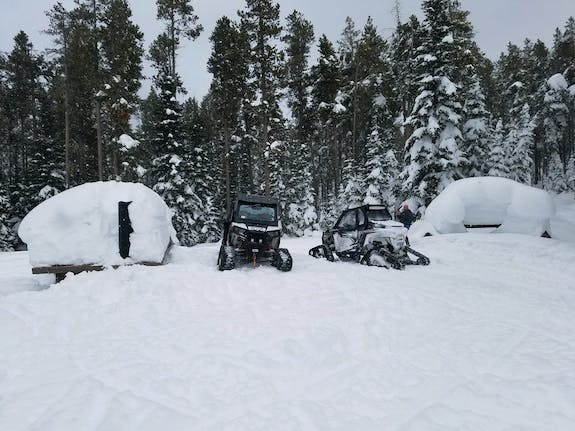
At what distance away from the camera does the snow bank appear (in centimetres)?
802

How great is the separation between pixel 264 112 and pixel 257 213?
43.3 feet

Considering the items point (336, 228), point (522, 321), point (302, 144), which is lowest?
point (522, 321)

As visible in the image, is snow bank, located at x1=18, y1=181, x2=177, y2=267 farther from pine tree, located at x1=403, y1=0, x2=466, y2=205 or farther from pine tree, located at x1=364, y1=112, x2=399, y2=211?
pine tree, located at x1=364, y1=112, x2=399, y2=211

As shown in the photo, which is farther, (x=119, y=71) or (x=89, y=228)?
(x=119, y=71)

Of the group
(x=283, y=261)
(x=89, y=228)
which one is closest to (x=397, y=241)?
(x=283, y=261)

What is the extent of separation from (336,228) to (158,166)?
53.6ft

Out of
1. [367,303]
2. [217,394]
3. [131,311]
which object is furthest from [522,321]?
[131,311]

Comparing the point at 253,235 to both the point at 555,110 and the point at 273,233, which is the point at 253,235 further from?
the point at 555,110

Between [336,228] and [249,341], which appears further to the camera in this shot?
[336,228]

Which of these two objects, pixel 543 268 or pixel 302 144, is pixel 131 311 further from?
pixel 302 144

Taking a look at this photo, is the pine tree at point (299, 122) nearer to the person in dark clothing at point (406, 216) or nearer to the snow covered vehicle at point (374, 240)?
the person in dark clothing at point (406, 216)

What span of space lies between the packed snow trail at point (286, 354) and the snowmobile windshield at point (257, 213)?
9.36 feet

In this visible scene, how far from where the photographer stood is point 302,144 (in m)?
37.9

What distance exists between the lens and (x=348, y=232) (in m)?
11.5
